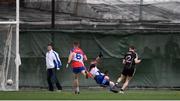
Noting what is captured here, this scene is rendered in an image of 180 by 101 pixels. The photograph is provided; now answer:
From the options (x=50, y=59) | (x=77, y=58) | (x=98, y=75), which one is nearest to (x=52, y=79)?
(x=50, y=59)

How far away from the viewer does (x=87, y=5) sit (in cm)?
2981

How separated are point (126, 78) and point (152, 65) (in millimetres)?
1995

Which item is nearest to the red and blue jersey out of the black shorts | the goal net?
the black shorts

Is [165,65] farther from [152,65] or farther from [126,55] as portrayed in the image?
[126,55]

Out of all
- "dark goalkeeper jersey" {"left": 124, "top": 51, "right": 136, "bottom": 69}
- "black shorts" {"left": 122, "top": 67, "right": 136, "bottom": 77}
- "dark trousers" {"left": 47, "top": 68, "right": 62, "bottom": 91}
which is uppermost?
"dark goalkeeper jersey" {"left": 124, "top": 51, "right": 136, "bottom": 69}

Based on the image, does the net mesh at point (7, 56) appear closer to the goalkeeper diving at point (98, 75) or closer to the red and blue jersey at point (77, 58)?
the red and blue jersey at point (77, 58)

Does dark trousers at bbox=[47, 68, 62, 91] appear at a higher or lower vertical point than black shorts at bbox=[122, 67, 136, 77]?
lower

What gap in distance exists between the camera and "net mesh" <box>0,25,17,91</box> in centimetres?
2464

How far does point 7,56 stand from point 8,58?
96mm

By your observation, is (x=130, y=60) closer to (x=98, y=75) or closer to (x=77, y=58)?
(x=98, y=75)

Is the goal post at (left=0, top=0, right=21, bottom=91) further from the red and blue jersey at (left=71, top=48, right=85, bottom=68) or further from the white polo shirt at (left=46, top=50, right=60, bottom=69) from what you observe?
the red and blue jersey at (left=71, top=48, right=85, bottom=68)

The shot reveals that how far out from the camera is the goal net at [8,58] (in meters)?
24.6

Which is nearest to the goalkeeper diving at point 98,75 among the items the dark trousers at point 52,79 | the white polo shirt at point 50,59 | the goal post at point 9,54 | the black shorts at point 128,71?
the black shorts at point 128,71

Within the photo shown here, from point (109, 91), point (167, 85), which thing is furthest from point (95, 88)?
point (167, 85)
